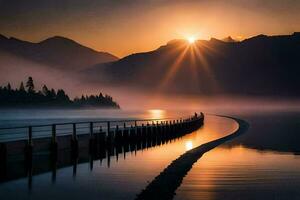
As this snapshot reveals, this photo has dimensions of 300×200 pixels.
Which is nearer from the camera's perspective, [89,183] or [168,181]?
[168,181]

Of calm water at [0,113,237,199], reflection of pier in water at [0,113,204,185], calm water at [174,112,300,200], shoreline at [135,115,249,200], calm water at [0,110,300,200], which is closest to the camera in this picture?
shoreline at [135,115,249,200]

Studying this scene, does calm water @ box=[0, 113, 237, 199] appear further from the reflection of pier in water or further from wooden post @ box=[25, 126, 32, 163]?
wooden post @ box=[25, 126, 32, 163]

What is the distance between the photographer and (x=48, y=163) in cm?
3359

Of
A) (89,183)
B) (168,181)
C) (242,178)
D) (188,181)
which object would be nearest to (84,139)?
(89,183)

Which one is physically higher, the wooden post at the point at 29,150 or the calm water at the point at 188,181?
the wooden post at the point at 29,150

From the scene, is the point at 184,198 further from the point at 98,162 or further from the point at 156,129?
the point at 156,129

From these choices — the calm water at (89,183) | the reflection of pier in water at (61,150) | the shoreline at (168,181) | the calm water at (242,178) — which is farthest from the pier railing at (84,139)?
the calm water at (242,178)

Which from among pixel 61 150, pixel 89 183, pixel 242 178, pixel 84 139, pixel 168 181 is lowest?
pixel 89 183

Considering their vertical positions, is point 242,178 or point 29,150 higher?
point 29,150

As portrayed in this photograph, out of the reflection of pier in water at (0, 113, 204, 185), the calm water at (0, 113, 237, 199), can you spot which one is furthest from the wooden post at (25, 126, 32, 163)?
the calm water at (0, 113, 237, 199)

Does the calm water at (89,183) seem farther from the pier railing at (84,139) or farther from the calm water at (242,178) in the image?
the pier railing at (84,139)

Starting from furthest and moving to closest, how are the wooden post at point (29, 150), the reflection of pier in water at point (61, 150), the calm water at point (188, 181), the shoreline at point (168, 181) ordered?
the wooden post at point (29, 150) < the reflection of pier in water at point (61, 150) < the calm water at point (188, 181) < the shoreline at point (168, 181)

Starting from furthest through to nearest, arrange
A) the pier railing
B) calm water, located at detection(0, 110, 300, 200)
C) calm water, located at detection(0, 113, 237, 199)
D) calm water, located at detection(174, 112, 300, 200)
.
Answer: the pier railing → calm water, located at detection(0, 113, 237, 199) → calm water, located at detection(0, 110, 300, 200) → calm water, located at detection(174, 112, 300, 200)

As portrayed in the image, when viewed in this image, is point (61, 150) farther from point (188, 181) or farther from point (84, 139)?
point (188, 181)
